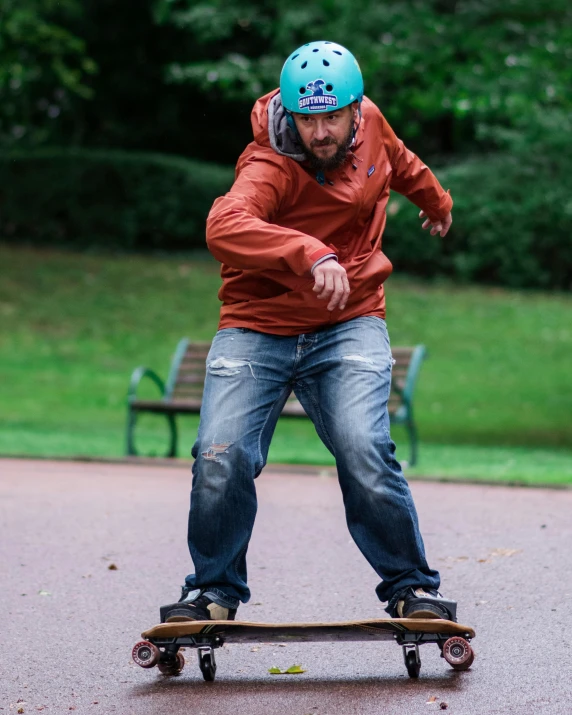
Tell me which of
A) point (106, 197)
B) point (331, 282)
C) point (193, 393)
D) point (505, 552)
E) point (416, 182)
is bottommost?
point (106, 197)

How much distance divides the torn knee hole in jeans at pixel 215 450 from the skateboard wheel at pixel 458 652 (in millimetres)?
881

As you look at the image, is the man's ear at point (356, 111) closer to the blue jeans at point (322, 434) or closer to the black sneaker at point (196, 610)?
the blue jeans at point (322, 434)

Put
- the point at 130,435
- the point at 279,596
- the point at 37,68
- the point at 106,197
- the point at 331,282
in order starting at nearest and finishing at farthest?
the point at 331,282 → the point at 279,596 → the point at 130,435 → the point at 106,197 → the point at 37,68

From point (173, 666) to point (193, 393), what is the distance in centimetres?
652

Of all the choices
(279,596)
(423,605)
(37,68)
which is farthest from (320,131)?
(37,68)

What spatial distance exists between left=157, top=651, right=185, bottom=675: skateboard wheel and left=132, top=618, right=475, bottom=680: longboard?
10 centimetres

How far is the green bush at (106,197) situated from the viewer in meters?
22.9

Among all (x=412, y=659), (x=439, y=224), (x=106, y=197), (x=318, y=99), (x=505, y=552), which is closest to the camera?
(x=318, y=99)

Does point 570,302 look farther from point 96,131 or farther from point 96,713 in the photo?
point 96,713

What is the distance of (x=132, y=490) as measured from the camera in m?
8.02

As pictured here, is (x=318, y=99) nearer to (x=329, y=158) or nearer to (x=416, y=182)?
(x=329, y=158)

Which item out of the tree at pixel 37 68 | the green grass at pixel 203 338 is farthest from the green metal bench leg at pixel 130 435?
the tree at pixel 37 68

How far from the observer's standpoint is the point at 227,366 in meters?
4.09

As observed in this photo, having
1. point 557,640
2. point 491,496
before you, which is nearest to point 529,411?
point 491,496
